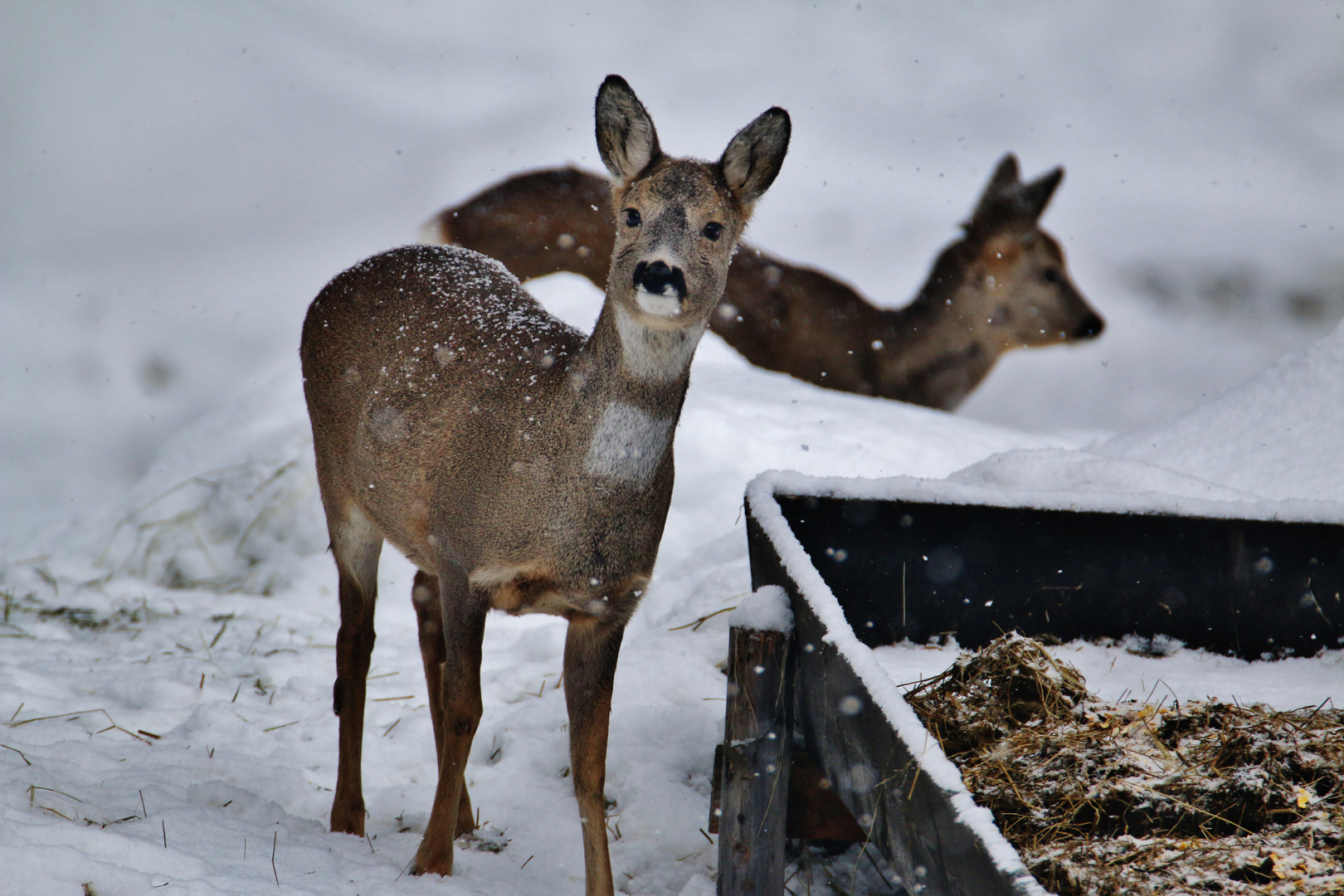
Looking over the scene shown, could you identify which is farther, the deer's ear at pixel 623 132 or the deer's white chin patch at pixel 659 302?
the deer's ear at pixel 623 132

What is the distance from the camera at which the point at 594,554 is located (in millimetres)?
2395

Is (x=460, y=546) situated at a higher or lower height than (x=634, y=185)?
lower

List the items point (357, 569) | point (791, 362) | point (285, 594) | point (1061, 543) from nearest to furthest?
point (357, 569) → point (1061, 543) → point (285, 594) → point (791, 362)

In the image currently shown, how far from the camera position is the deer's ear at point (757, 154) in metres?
2.47

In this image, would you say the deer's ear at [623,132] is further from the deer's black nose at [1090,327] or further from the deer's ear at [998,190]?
the deer's black nose at [1090,327]

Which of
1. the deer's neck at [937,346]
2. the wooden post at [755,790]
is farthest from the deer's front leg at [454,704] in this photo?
the deer's neck at [937,346]


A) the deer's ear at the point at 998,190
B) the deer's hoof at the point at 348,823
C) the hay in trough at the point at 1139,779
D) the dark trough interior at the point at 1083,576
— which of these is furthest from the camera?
the deer's ear at the point at 998,190

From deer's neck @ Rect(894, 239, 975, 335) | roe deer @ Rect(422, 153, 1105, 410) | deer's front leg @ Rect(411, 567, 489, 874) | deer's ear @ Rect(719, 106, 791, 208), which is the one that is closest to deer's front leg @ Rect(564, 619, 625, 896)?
deer's front leg @ Rect(411, 567, 489, 874)

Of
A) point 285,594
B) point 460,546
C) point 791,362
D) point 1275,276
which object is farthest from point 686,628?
point 1275,276

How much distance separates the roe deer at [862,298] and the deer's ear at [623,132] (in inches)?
196

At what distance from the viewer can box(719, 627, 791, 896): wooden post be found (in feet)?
7.87

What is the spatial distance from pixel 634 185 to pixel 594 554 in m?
0.86

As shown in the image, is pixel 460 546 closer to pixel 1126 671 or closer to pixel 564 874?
pixel 564 874

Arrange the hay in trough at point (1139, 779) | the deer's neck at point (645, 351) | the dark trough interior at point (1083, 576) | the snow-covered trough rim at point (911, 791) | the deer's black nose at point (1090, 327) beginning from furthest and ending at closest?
the deer's black nose at point (1090, 327) < the dark trough interior at point (1083, 576) < the deer's neck at point (645, 351) < the hay in trough at point (1139, 779) < the snow-covered trough rim at point (911, 791)
